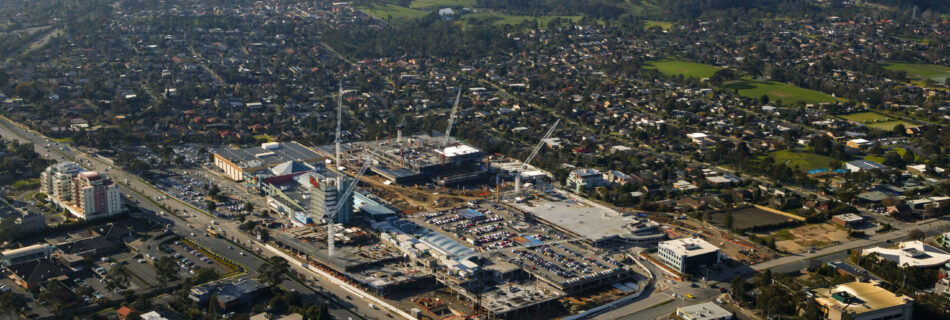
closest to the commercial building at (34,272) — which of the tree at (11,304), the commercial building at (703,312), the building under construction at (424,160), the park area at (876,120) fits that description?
the tree at (11,304)

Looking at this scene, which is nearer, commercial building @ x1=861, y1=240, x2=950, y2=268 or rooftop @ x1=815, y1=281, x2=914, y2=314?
rooftop @ x1=815, y1=281, x2=914, y2=314

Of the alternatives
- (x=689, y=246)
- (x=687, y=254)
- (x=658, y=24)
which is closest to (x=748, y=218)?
(x=689, y=246)

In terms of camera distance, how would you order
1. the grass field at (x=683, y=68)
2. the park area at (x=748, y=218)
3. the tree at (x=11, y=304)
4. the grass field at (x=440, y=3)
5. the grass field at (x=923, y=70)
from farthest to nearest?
the grass field at (x=440, y=3) < the grass field at (x=683, y=68) < the grass field at (x=923, y=70) < the park area at (x=748, y=218) < the tree at (x=11, y=304)

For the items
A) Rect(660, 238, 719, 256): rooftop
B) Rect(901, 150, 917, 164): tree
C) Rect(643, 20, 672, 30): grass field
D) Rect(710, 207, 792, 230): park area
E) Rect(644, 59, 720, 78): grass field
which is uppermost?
Rect(660, 238, 719, 256): rooftop

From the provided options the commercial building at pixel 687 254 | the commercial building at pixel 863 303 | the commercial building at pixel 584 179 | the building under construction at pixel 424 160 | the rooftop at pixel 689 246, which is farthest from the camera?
the building under construction at pixel 424 160

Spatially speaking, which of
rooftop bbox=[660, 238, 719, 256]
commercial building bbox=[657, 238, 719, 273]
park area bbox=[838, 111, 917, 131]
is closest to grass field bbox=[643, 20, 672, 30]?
park area bbox=[838, 111, 917, 131]

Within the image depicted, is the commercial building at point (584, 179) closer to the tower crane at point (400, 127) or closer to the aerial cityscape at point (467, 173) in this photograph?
the aerial cityscape at point (467, 173)

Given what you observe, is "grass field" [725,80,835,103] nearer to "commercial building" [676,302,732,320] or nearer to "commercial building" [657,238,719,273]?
"commercial building" [657,238,719,273]

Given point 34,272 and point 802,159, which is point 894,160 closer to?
point 802,159
